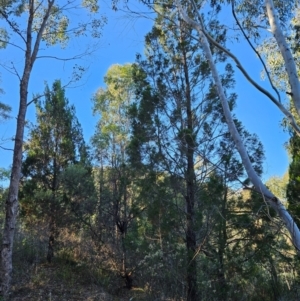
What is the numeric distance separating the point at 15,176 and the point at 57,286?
3.76 meters

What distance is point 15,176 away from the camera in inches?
236

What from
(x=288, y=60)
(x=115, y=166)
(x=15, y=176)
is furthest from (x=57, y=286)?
(x=288, y=60)

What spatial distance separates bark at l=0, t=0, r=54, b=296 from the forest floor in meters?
1.38

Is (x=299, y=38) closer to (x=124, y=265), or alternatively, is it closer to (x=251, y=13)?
(x=251, y=13)

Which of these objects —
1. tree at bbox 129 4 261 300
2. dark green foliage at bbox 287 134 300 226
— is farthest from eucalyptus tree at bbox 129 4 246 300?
dark green foliage at bbox 287 134 300 226

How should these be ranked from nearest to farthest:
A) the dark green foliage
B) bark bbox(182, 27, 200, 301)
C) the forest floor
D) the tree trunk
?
1. the tree trunk
2. bark bbox(182, 27, 200, 301)
3. the dark green foliage
4. the forest floor

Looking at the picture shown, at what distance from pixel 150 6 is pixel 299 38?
8.41 feet

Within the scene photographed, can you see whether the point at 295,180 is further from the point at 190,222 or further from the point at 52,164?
the point at 52,164

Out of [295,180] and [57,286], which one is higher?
[295,180]

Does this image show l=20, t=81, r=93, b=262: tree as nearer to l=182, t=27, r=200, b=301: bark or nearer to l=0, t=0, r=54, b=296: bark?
l=0, t=0, r=54, b=296: bark

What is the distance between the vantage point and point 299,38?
503 centimetres

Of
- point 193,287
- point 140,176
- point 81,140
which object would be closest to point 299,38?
point 140,176

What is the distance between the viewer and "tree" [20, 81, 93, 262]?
10156mm

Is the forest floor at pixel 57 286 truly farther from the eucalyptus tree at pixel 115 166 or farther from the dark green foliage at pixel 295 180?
the dark green foliage at pixel 295 180
